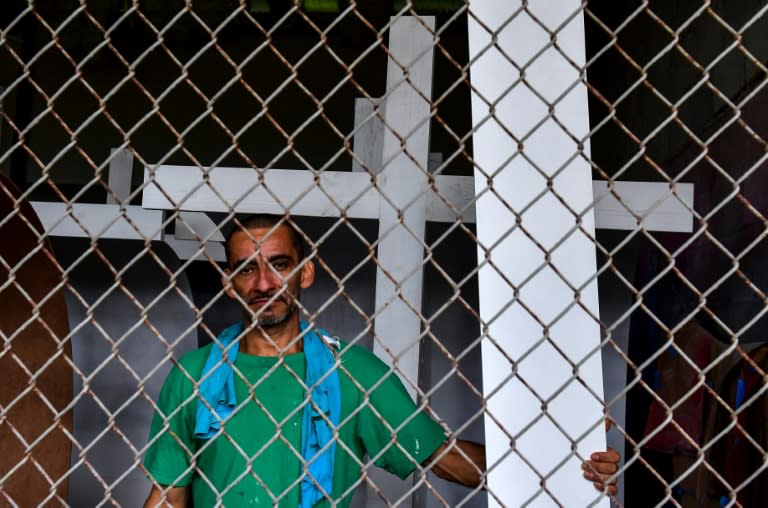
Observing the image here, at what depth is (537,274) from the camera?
6.19 ft

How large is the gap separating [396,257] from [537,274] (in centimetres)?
73

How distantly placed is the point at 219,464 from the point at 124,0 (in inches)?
186

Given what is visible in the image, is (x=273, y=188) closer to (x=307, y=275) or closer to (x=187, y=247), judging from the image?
(x=307, y=275)

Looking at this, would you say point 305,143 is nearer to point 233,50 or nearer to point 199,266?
point 233,50

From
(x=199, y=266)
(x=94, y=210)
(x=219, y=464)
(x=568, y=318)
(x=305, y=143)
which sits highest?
(x=305, y=143)

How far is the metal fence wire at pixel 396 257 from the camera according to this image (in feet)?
5.16

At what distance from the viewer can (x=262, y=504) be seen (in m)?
2.43

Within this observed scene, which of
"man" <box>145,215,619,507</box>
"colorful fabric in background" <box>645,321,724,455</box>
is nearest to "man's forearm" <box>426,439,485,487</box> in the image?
"man" <box>145,215,619,507</box>

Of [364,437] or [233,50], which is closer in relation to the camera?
[364,437]

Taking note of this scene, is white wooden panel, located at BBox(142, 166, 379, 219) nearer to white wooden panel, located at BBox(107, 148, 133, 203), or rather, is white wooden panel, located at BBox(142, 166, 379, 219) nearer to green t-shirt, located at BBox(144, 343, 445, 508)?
green t-shirt, located at BBox(144, 343, 445, 508)

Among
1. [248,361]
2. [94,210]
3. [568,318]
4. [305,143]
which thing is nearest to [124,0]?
[305,143]

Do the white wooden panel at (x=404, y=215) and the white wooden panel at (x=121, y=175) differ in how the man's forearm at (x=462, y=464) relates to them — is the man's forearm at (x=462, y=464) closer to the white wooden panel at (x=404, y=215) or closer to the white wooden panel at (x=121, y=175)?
the white wooden panel at (x=404, y=215)

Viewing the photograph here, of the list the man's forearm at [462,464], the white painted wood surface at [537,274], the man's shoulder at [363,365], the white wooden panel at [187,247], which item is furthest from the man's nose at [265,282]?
the white painted wood surface at [537,274]

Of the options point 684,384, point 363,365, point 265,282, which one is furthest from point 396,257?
point 684,384
